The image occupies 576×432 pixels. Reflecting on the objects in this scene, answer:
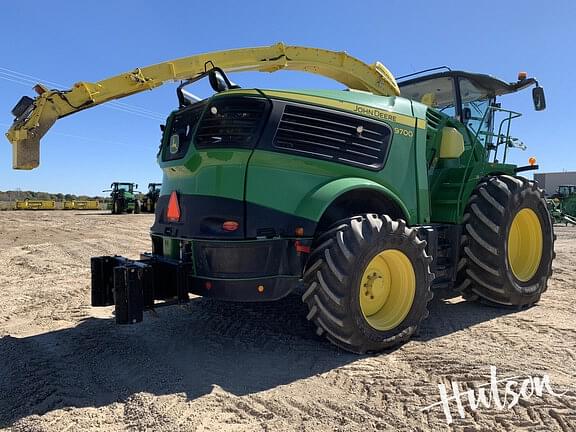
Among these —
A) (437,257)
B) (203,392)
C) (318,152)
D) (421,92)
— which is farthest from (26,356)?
(421,92)

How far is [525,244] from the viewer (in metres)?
6.07

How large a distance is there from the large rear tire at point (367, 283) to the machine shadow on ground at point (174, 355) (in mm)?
265

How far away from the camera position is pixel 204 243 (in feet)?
13.0

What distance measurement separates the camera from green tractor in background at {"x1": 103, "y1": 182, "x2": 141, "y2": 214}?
3016cm

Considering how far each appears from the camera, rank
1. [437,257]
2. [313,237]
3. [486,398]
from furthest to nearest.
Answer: [437,257] < [313,237] < [486,398]

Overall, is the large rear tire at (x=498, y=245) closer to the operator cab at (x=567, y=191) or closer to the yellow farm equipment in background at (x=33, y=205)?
the operator cab at (x=567, y=191)

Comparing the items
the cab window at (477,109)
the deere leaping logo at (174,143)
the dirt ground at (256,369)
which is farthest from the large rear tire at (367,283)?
the cab window at (477,109)

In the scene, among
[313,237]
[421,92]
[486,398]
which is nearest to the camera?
[486,398]

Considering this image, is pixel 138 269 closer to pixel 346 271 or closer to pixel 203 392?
pixel 203 392

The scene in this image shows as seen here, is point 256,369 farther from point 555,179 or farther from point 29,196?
point 29,196

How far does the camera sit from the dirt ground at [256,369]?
286cm

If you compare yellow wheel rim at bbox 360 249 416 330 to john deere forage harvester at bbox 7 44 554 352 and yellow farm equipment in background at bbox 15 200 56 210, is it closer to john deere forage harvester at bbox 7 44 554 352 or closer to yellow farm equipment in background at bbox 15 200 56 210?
john deere forage harvester at bbox 7 44 554 352

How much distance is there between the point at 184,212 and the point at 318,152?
1.29 m

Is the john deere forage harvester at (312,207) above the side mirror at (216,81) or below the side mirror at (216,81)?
below
